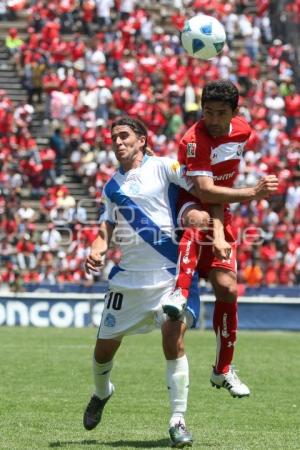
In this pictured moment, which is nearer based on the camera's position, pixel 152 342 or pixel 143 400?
pixel 143 400

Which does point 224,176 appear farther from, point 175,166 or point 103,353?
point 103,353

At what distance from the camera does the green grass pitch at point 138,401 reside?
8.23m

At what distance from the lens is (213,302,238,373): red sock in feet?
28.9

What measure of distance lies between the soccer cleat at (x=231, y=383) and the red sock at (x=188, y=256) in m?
1.06

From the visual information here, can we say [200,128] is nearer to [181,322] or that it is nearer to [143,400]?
[181,322]

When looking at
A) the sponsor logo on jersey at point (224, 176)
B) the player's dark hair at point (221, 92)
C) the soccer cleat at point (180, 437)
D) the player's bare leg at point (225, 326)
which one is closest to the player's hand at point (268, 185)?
the sponsor logo on jersey at point (224, 176)

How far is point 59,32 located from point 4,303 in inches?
404

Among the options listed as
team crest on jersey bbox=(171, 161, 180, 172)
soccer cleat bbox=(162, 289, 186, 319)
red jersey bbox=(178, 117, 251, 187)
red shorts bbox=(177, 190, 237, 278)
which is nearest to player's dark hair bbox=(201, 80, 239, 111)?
red jersey bbox=(178, 117, 251, 187)

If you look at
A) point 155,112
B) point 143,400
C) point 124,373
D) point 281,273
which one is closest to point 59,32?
point 155,112

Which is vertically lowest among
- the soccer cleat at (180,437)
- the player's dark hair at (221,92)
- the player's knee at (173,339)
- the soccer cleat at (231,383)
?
the soccer cleat at (231,383)

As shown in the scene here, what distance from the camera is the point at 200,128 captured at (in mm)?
8445

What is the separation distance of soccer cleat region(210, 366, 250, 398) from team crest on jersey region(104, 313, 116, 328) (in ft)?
3.54

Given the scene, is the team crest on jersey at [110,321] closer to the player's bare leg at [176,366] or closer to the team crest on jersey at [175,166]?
the player's bare leg at [176,366]

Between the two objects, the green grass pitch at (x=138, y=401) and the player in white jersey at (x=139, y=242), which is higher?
the player in white jersey at (x=139, y=242)
